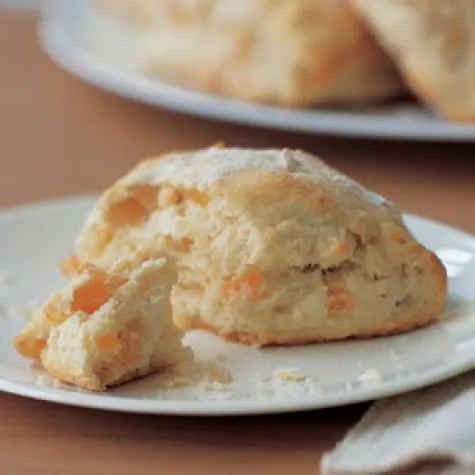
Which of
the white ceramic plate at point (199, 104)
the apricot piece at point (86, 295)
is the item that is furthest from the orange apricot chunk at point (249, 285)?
the white ceramic plate at point (199, 104)

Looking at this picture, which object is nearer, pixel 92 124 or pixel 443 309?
pixel 443 309

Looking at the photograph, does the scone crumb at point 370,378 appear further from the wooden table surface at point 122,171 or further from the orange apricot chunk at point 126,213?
the orange apricot chunk at point 126,213

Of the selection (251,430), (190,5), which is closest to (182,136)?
(190,5)

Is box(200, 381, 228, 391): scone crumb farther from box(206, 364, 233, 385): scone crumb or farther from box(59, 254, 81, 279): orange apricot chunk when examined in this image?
box(59, 254, 81, 279): orange apricot chunk

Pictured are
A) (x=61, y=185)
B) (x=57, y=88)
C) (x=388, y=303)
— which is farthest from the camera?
(x=57, y=88)


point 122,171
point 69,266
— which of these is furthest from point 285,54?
point 69,266

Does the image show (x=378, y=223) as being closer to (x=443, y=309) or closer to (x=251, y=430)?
(x=443, y=309)
